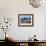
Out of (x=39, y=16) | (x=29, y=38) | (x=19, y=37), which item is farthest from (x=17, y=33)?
(x=39, y=16)

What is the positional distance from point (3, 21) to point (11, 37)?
0.67 meters

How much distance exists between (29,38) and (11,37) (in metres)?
0.67

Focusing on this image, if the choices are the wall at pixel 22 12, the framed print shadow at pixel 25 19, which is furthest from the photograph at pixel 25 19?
the wall at pixel 22 12

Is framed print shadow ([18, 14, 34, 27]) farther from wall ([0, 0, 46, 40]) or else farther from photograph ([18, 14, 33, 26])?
wall ([0, 0, 46, 40])

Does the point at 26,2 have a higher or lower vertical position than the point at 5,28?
higher

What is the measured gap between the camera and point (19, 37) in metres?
5.01

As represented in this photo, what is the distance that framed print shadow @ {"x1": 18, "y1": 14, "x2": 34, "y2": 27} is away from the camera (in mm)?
5023

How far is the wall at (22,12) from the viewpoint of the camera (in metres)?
5.00

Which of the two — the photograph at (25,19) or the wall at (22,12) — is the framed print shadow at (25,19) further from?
the wall at (22,12)

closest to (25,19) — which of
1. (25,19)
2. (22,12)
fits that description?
(25,19)

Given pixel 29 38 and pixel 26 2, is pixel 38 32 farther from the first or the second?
pixel 26 2

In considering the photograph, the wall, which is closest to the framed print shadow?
the photograph

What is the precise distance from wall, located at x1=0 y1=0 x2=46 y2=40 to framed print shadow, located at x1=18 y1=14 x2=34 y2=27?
0.11 m

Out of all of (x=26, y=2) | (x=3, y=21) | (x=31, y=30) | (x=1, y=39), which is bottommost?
(x=1, y=39)
